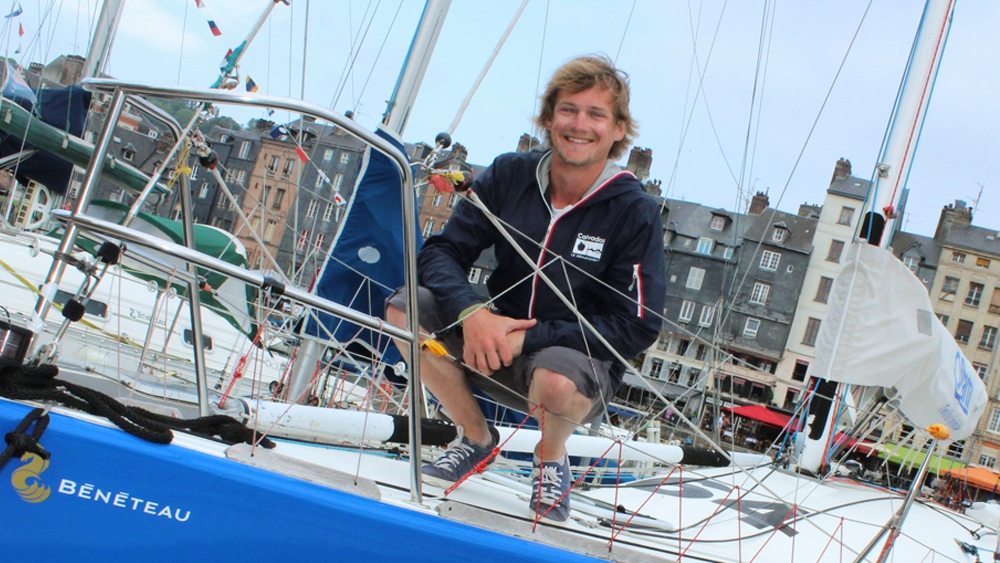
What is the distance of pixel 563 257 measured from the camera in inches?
94.7

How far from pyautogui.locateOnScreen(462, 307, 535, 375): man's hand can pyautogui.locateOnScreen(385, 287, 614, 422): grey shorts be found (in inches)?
2.6

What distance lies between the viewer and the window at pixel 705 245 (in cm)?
3762

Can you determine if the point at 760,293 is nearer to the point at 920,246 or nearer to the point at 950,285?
the point at 920,246

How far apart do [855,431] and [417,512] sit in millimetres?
3346

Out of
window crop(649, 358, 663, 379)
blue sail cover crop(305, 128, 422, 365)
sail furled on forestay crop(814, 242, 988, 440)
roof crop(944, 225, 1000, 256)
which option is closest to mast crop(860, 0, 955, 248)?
sail furled on forestay crop(814, 242, 988, 440)

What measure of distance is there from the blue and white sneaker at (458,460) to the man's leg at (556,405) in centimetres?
29

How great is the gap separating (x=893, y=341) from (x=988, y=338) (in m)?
37.2

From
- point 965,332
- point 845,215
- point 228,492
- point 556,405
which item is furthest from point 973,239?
point 228,492

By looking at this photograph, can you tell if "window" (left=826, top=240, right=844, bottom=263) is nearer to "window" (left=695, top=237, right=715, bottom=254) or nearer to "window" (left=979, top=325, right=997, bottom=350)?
"window" (left=695, top=237, right=715, bottom=254)

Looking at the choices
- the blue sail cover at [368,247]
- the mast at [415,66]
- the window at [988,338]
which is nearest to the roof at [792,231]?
the window at [988,338]

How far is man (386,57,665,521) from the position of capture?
221 cm

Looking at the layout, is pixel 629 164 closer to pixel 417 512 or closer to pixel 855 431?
pixel 855 431

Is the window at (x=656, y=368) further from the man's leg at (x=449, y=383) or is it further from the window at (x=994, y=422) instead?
the man's leg at (x=449, y=383)

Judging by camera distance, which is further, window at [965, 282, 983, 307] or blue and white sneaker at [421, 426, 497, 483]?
window at [965, 282, 983, 307]
